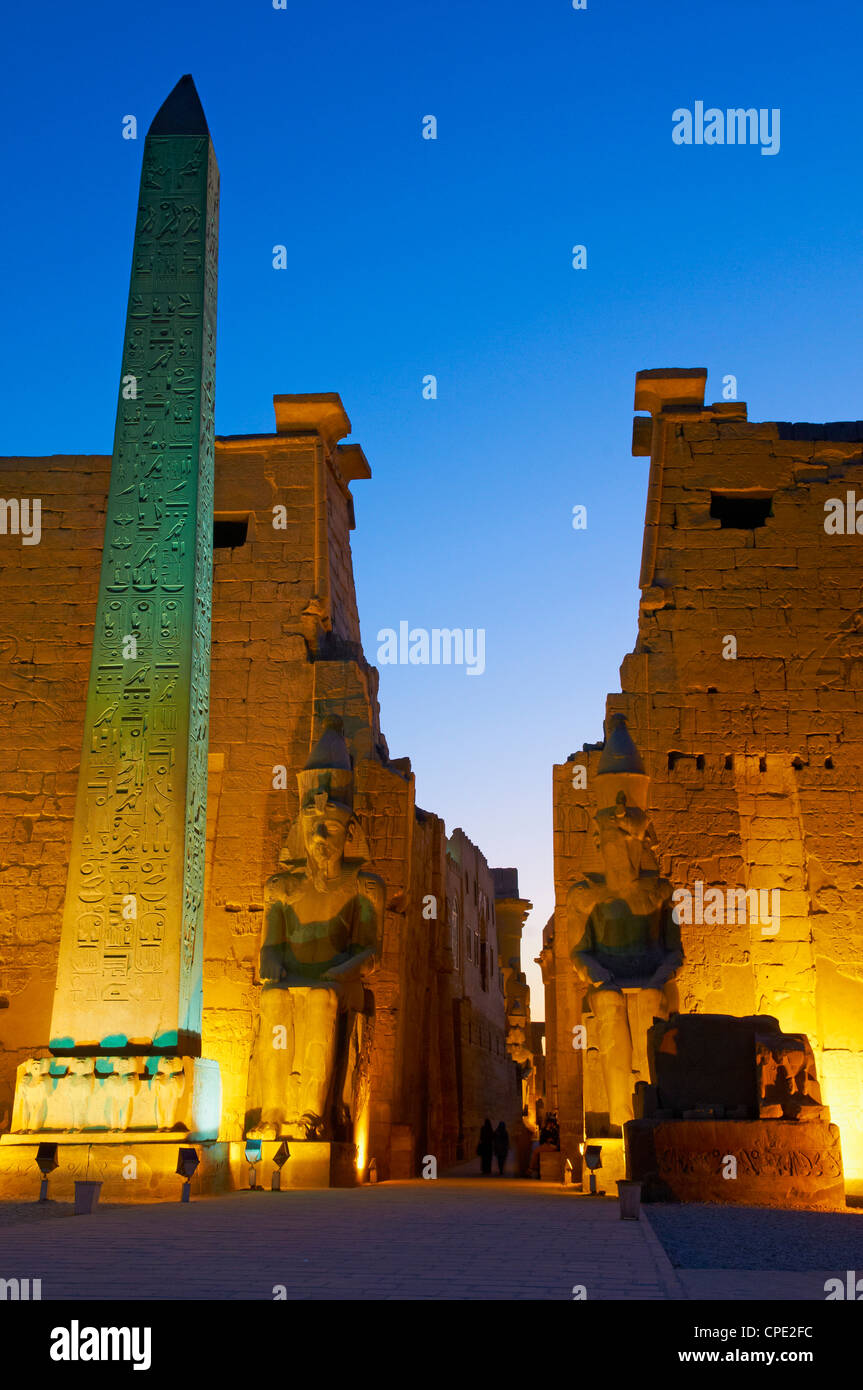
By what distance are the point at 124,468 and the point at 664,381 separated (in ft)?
19.1

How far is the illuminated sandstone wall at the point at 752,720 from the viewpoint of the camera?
33.2ft

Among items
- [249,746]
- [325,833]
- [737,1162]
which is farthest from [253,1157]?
[249,746]

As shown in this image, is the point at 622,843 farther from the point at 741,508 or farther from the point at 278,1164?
the point at 741,508

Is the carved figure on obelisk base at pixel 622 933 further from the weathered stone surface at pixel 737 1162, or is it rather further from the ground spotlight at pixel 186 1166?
the ground spotlight at pixel 186 1166

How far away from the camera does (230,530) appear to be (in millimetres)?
12406

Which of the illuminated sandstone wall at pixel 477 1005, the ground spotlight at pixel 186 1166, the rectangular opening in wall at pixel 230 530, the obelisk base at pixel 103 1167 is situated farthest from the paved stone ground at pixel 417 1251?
the illuminated sandstone wall at pixel 477 1005

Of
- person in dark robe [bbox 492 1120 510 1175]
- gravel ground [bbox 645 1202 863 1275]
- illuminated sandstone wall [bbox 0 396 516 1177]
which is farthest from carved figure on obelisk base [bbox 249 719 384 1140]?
person in dark robe [bbox 492 1120 510 1175]

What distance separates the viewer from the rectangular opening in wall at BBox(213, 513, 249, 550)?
1232 cm

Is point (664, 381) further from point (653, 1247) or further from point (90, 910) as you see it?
point (653, 1247)

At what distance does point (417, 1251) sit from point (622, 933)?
4619 millimetres

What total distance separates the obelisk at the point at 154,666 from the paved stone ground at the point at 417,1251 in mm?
1217

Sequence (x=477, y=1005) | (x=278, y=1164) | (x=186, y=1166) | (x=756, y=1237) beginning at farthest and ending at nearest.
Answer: (x=477, y=1005)
(x=278, y=1164)
(x=186, y=1166)
(x=756, y=1237)

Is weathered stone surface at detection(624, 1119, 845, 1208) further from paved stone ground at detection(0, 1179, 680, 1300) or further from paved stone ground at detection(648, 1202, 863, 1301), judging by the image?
paved stone ground at detection(0, 1179, 680, 1300)
